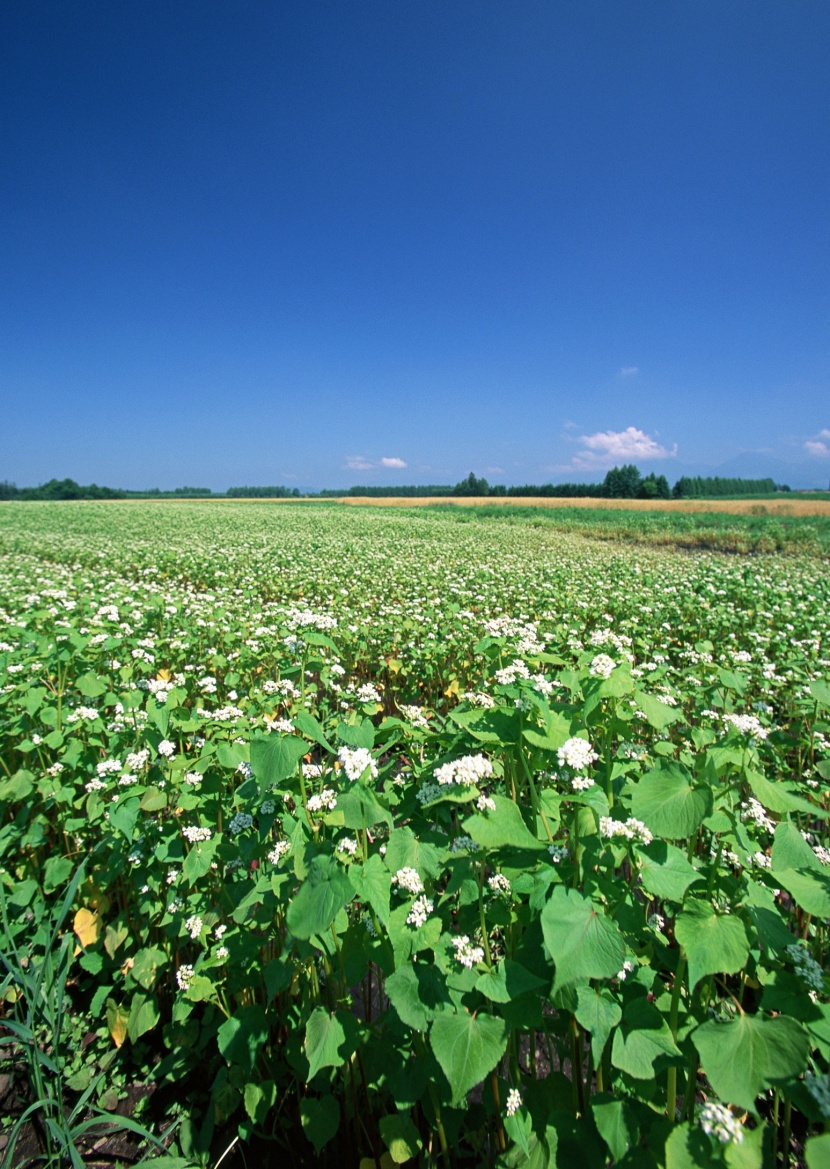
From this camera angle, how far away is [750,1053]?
3.47 feet

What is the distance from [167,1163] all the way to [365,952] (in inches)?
46.0

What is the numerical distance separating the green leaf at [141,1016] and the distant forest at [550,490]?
77851 mm

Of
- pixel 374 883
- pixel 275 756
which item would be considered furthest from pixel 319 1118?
pixel 275 756

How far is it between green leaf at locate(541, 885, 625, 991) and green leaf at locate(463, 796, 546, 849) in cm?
14

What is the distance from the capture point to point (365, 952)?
1632 millimetres

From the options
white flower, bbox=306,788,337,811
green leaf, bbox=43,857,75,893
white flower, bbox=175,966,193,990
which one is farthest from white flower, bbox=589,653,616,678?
green leaf, bbox=43,857,75,893

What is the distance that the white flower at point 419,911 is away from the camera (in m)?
1.41

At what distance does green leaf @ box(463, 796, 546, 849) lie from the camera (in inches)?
50.8

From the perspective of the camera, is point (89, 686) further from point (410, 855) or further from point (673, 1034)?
point (673, 1034)

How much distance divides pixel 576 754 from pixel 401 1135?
1332mm

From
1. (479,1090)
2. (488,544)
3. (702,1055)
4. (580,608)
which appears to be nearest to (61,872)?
(479,1090)

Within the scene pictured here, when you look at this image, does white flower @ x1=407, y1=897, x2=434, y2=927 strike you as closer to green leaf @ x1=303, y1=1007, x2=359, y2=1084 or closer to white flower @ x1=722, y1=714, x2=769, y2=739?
green leaf @ x1=303, y1=1007, x2=359, y2=1084

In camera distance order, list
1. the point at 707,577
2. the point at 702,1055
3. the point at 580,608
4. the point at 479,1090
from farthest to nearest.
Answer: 1. the point at 707,577
2. the point at 580,608
3. the point at 479,1090
4. the point at 702,1055

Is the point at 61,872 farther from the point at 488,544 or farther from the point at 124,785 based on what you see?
the point at 488,544
